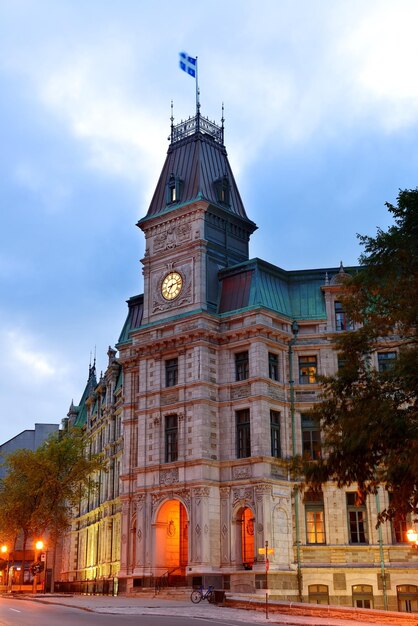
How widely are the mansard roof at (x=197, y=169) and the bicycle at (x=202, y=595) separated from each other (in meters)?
26.4

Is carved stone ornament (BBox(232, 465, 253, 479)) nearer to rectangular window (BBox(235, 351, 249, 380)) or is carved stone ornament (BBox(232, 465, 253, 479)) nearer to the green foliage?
rectangular window (BBox(235, 351, 249, 380))

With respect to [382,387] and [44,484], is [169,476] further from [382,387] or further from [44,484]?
[382,387]

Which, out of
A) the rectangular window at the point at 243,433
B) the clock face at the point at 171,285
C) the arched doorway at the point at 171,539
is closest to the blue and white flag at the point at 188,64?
the clock face at the point at 171,285

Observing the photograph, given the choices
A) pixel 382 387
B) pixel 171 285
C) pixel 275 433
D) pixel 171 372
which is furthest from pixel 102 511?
pixel 382 387

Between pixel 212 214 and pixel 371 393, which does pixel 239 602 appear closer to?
pixel 371 393

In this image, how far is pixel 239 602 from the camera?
40.0m

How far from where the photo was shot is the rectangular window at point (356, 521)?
49062mm

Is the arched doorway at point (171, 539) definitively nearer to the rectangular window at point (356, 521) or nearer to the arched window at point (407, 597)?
the rectangular window at point (356, 521)

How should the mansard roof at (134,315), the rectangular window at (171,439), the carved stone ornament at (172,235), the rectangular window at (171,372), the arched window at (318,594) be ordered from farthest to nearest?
the mansard roof at (134,315), the carved stone ornament at (172,235), the rectangular window at (171,372), the rectangular window at (171,439), the arched window at (318,594)

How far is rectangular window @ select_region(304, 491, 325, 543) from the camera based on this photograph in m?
49.8

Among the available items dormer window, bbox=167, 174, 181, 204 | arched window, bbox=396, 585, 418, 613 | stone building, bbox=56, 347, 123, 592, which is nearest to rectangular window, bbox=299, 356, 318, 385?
arched window, bbox=396, 585, 418, 613

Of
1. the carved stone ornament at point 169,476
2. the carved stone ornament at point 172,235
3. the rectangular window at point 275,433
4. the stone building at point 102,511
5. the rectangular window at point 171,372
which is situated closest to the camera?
the rectangular window at point 275,433

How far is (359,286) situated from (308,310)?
2593 cm

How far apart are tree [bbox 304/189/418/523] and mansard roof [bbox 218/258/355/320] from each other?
23651 millimetres
